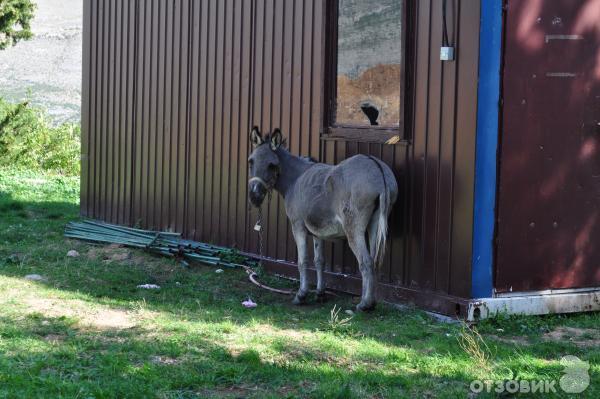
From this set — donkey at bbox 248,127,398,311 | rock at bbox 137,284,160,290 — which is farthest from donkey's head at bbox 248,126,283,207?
rock at bbox 137,284,160,290

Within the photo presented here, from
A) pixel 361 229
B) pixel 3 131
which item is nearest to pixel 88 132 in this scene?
pixel 3 131

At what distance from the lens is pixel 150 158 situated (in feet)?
44.2

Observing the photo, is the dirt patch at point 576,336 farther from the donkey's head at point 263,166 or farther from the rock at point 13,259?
the rock at point 13,259

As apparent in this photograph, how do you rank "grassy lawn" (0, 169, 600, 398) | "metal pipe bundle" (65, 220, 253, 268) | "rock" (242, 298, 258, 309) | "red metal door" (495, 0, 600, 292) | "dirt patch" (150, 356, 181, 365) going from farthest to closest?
"metal pipe bundle" (65, 220, 253, 268), "rock" (242, 298, 258, 309), "red metal door" (495, 0, 600, 292), "dirt patch" (150, 356, 181, 365), "grassy lawn" (0, 169, 600, 398)

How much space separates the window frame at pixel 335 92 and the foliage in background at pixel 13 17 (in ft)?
36.7

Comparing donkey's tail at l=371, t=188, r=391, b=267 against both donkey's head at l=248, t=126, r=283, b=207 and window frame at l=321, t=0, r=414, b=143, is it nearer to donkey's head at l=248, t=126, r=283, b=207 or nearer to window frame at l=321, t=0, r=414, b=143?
window frame at l=321, t=0, r=414, b=143

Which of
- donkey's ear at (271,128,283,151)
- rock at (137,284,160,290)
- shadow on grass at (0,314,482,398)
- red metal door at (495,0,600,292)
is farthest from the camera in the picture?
rock at (137,284,160,290)

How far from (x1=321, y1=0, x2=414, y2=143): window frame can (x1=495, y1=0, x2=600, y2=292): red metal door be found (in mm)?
1026

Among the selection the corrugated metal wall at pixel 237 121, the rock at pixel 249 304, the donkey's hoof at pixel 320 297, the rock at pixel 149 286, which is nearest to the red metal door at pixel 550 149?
the corrugated metal wall at pixel 237 121

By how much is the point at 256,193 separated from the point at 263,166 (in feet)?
0.91

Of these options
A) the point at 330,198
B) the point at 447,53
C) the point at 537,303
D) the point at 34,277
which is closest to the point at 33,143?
the point at 34,277

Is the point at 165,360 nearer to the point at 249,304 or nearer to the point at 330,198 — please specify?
the point at 249,304

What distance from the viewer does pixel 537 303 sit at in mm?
8336

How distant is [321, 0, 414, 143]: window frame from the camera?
877 centimetres
